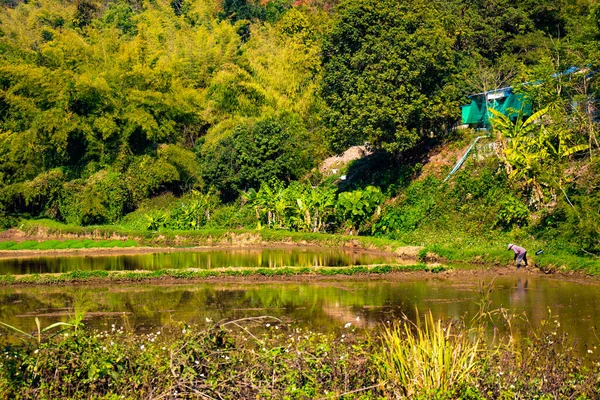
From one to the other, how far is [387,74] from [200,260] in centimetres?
907

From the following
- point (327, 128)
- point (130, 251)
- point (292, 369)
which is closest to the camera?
point (292, 369)

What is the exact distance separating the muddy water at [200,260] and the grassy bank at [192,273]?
57.3 inches

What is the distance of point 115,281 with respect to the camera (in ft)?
60.7

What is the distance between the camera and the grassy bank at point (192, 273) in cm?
1861

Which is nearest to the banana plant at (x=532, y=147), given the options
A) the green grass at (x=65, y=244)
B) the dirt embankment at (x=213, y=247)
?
the dirt embankment at (x=213, y=247)

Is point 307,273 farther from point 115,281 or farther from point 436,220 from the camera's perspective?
point 436,220

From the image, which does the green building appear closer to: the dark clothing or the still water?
the dark clothing

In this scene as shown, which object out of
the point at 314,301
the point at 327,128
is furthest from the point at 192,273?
the point at 327,128

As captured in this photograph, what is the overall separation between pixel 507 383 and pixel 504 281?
9207 millimetres

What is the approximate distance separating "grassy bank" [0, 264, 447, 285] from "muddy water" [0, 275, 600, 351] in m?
0.55

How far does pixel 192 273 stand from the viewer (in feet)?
61.6

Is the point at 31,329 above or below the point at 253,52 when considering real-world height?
below

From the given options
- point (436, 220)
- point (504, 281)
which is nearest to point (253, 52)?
point (436, 220)

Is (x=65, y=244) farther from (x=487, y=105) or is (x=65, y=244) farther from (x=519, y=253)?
(x=487, y=105)
